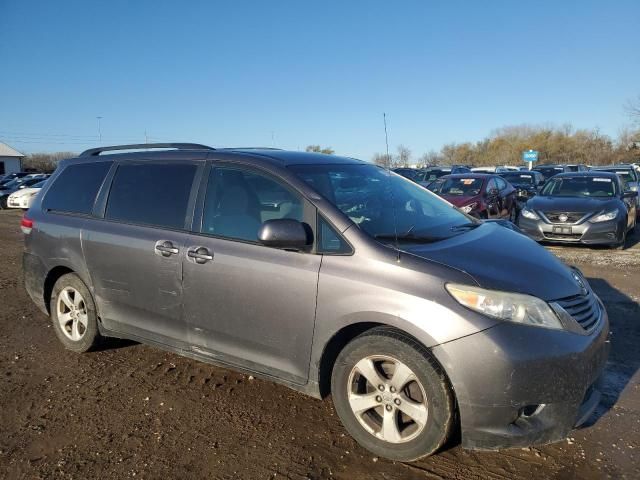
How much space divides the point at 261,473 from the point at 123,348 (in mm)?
2449

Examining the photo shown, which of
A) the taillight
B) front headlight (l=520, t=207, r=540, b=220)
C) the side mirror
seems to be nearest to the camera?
the side mirror

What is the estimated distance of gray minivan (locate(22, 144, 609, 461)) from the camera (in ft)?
8.47

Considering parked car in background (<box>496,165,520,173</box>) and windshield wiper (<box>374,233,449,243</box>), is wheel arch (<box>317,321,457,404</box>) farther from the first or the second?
parked car in background (<box>496,165,520,173</box>)

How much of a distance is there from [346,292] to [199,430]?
1.36 meters

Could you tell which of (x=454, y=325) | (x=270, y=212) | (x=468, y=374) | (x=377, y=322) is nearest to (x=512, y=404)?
(x=468, y=374)

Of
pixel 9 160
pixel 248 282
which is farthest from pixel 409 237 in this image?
pixel 9 160

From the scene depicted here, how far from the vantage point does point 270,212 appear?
3.39 metres

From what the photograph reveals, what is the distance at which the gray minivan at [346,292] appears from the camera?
2582 millimetres

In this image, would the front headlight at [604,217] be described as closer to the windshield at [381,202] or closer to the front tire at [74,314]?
the windshield at [381,202]

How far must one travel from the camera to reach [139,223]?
3943mm

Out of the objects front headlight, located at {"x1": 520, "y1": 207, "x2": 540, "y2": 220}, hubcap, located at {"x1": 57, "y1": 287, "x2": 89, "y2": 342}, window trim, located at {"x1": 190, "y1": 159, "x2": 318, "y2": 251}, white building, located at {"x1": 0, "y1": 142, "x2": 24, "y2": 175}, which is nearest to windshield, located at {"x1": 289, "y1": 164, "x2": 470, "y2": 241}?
window trim, located at {"x1": 190, "y1": 159, "x2": 318, "y2": 251}

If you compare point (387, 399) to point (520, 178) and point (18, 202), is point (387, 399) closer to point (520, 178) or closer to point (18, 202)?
point (520, 178)

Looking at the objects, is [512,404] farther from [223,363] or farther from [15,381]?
Result: [15,381]

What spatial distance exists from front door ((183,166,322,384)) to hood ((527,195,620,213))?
8.18 m
